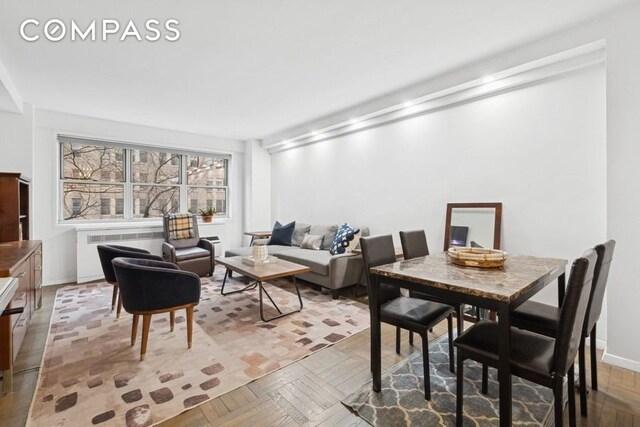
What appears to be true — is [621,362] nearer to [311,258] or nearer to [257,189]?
[311,258]

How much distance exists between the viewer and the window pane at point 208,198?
19.7 ft

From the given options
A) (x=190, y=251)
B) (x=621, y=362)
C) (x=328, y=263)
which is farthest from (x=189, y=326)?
(x=621, y=362)

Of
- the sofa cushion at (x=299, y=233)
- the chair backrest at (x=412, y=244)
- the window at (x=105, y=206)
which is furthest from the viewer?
the sofa cushion at (x=299, y=233)

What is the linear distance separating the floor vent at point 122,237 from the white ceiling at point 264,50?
6.30 feet

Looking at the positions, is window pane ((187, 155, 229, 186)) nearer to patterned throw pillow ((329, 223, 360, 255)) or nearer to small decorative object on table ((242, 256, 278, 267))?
small decorative object on table ((242, 256, 278, 267))

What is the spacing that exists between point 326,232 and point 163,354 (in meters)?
2.93

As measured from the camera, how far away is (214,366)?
2.27 meters

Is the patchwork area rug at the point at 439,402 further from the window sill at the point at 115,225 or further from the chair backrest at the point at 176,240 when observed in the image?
the window sill at the point at 115,225

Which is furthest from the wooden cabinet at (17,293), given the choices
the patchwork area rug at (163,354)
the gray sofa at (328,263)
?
the gray sofa at (328,263)

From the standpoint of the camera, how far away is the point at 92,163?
4953mm

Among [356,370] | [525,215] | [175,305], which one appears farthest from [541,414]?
[175,305]

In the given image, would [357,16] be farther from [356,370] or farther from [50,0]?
[356,370]

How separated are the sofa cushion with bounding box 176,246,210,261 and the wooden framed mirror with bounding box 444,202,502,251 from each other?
3506 mm

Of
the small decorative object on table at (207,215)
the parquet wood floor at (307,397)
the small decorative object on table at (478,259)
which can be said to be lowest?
the parquet wood floor at (307,397)
